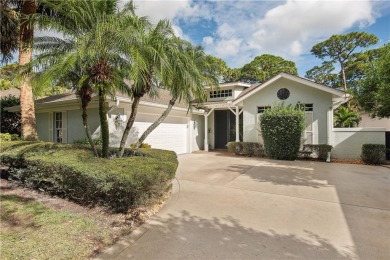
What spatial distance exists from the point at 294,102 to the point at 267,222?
11.2 meters

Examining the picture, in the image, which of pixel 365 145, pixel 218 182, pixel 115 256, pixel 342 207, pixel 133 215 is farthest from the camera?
pixel 365 145

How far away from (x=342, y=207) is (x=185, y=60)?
5873 mm

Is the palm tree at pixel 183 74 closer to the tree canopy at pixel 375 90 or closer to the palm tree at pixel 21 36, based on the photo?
Result: the palm tree at pixel 21 36

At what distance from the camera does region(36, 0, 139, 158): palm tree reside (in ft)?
17.7

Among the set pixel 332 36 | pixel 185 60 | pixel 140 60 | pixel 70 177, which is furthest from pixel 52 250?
pixel 332 36

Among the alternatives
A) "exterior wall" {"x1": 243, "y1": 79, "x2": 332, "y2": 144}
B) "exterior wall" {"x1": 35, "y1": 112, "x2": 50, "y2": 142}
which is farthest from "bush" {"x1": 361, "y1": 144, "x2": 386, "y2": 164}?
"exterior wall" {"x1": 35, "y1": 112, "x2": 50, "y2": 142}

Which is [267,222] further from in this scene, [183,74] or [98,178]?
[183,74]

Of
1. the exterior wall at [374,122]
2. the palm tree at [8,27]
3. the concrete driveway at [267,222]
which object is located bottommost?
the concrete driveway at [267,222]

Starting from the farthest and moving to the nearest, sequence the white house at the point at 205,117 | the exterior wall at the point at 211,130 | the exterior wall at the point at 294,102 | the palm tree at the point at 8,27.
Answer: the exterior wall at the point at 211,130
the exterior wall at the point at 294,102
the white house at the point at 205,117
the palm tree at the point at 8,27

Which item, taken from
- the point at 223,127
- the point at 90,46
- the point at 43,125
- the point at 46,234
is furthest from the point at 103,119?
the point at 223,127

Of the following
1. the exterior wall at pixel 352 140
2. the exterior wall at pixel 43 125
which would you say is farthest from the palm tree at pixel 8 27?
the exterior wall at pixel 352 140

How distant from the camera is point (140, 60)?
5.29 meters

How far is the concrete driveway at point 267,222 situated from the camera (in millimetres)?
3365

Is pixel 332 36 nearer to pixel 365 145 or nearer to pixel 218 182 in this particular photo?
pixel 365 145
